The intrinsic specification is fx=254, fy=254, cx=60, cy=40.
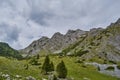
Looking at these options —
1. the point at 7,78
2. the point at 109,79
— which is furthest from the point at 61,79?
the point at 109,79

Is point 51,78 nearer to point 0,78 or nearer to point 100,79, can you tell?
point 0,78

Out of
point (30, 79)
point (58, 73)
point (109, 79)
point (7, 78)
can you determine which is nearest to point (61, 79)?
point (58, 73)

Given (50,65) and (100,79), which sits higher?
(50,65)

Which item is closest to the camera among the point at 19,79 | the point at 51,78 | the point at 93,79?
the point at 19,79

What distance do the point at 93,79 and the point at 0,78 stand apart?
172 feet

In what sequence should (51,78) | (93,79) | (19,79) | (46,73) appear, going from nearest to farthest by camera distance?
(19,79), (51,78), (46,73), (93,79)

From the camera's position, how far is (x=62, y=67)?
8462 centimetres

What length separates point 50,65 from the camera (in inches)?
3610

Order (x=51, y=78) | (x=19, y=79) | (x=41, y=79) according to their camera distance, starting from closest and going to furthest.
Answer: (x=19, y=79), (x=41, y=79), (x=51, y=78)

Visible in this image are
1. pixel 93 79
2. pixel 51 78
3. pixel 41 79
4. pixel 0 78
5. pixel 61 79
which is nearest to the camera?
pixel 0 78

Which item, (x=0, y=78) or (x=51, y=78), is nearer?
(x=0, y=78)

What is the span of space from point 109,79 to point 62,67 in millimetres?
34283

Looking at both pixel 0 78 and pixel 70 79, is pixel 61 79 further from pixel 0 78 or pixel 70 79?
pixel 0 78

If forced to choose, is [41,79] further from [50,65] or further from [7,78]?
[50,65]
